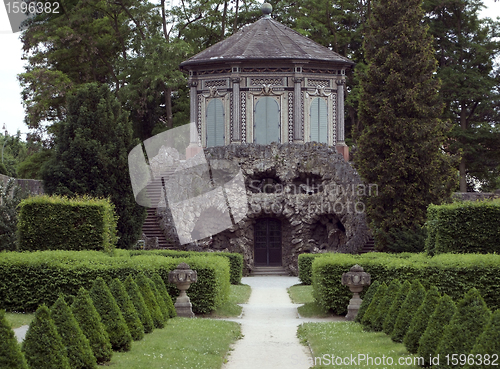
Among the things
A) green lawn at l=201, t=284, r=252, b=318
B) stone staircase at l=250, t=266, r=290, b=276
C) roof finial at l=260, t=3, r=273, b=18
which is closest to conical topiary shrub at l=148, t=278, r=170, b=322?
green lawn at l=201, t=284, r=252, b=318

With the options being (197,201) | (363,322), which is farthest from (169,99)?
(363,322)

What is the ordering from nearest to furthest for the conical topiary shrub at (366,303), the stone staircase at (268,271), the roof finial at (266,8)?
1. the conical topiary shrub at (366,303)
2. the stone staircase at (268,271)
3. the roof finial at (266,8)

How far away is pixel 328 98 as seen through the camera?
44.6m

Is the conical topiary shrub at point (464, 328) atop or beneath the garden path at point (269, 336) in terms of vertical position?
atop

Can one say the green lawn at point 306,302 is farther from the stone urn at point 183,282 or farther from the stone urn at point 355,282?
the stone urn at point 183,282

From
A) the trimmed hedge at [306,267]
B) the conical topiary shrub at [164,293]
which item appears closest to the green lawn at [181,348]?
the conical topiary shrub at [164,293]

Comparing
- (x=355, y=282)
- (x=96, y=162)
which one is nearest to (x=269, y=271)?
(x=96, y=162)

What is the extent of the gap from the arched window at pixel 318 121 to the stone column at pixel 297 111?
938 millimetres

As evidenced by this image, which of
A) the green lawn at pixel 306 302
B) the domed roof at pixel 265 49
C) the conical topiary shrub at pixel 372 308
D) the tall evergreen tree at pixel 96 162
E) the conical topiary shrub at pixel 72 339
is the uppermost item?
the domed roof at pixel 265 49

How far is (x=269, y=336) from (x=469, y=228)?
25.3 feet

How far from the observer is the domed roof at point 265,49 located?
4300 centimetres

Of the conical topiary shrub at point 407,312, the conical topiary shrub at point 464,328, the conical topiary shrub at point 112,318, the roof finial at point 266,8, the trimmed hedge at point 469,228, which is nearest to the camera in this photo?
A: the conical topiary shrub at point 464,328

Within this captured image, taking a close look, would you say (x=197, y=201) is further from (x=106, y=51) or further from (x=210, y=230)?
(x=106, y=51)

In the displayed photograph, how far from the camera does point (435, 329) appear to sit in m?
11.5
